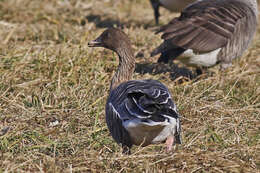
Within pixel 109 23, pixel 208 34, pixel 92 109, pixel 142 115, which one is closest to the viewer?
pixel 142 115

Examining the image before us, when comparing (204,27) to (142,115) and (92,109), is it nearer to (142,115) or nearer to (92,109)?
(92,109)

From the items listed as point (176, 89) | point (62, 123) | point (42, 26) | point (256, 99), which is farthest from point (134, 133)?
point (42, 26)

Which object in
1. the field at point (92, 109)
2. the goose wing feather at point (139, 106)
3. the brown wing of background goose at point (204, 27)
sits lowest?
the field at point (92, 109)

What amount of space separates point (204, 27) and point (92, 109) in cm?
231

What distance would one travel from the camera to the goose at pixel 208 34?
6.61 m

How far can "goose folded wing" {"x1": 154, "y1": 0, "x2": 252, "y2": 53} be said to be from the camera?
6555 mm

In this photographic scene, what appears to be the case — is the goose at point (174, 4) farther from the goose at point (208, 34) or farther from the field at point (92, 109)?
the goose at point (208, 34)

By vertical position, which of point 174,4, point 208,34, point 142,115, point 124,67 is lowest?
point 142,115

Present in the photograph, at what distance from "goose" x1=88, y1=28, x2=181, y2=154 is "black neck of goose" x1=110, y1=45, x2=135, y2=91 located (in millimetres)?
75

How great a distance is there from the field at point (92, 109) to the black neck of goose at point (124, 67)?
420mm

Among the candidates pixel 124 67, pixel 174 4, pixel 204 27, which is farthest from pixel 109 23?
pixel 124 67

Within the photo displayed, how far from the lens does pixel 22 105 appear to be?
531 cm

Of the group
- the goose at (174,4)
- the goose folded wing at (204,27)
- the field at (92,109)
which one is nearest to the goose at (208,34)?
the goose folded wing at (204,27)

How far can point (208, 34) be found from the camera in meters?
6.72
